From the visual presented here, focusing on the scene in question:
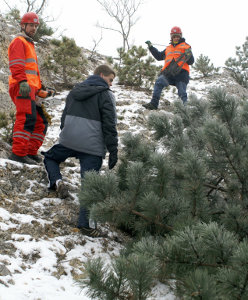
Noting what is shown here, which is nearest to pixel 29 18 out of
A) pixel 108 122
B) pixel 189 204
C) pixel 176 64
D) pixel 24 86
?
pixel 24 86

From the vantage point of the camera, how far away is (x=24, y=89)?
391 centimetres

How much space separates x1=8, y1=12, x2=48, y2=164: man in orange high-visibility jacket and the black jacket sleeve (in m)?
1.16

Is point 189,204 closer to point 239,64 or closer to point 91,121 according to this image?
point 91,121

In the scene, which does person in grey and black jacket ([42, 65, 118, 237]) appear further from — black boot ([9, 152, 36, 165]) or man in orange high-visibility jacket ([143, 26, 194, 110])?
man in orange high-visibility jacket ([143, 26, 194, 110])

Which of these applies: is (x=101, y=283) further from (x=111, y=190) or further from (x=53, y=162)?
(x=53, y=162)

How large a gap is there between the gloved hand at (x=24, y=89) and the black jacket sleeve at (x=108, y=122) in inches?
44.0

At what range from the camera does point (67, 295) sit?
7.34 feet

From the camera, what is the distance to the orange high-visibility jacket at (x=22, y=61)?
13.1 ft

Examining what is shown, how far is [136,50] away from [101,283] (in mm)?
8999

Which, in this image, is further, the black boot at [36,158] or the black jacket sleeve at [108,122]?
the black boot at [36,158]

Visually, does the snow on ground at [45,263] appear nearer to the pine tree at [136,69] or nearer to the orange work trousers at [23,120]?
the orange work trousers at [23,120]

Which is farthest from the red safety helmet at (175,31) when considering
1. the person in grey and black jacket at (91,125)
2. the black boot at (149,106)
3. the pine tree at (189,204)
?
the pine tree at (189,204)

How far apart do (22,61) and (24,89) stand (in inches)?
16.2

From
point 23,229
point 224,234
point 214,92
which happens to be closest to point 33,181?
point 23,229
